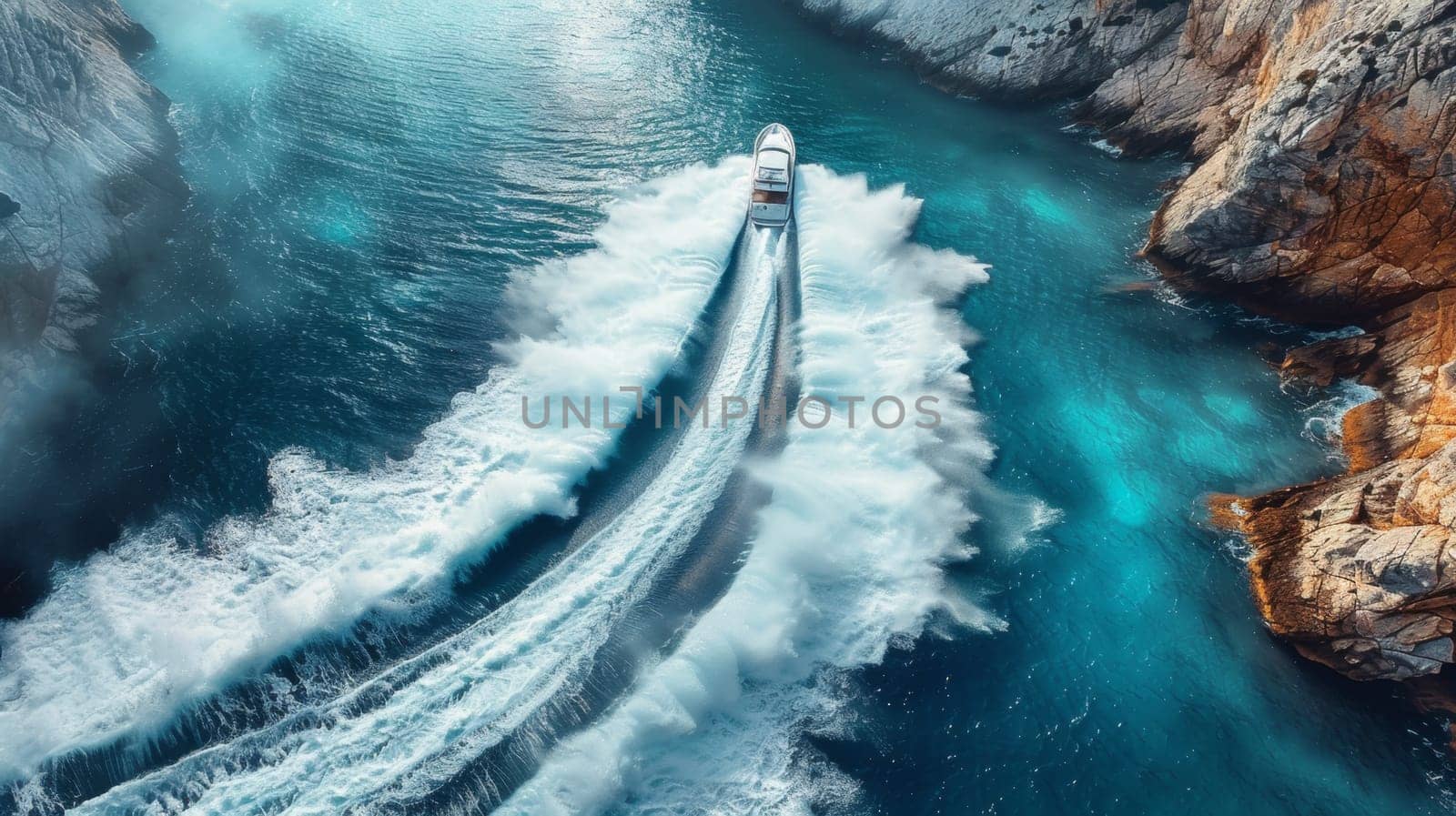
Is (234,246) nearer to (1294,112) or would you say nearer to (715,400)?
(715,400)

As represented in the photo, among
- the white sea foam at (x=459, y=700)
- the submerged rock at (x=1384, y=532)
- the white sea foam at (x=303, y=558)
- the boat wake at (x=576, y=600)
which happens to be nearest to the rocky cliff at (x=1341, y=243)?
the submerged rock at (x=1384, y=532)

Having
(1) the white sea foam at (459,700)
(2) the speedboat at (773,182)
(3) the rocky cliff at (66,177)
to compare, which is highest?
(2) the speedboat at (773,182)

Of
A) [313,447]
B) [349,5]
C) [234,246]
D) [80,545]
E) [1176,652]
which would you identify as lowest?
[80,545]

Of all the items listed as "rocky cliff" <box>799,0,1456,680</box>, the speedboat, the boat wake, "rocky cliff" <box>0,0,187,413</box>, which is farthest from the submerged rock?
"rocky cliff" <box>0,0,187,413</box>

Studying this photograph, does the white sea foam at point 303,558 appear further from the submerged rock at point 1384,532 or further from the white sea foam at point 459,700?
the submerged rock at point 1384,532

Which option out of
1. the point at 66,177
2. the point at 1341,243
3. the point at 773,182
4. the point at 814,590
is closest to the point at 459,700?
the point at 814,590

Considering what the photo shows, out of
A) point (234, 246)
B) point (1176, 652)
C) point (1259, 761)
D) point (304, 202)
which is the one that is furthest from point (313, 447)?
point (1259, 761)

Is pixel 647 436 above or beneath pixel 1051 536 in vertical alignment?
beneath
